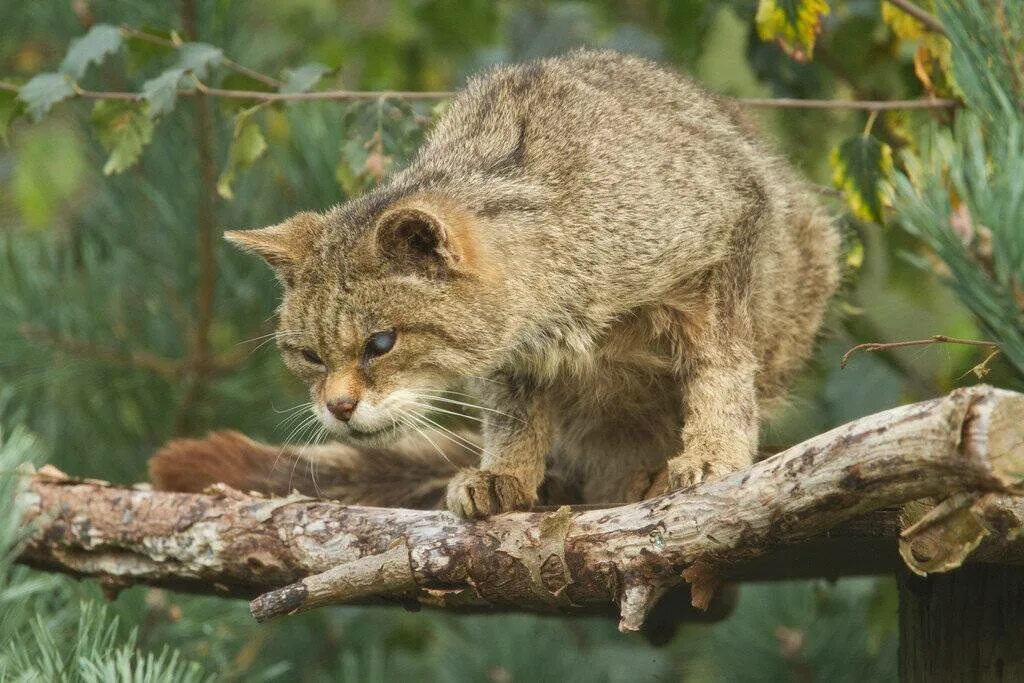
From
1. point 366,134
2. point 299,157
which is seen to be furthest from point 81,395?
point 366,134

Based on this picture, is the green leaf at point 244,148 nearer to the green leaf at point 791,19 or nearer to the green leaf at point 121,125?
the green leaf at point 121,125

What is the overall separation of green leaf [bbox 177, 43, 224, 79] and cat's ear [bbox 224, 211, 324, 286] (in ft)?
1.36

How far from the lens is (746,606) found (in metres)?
3.89

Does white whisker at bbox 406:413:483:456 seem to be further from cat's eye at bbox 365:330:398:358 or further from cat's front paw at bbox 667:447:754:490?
cat's front paw at bbox 667:447:754:490

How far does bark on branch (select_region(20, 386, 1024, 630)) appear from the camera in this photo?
1748mm

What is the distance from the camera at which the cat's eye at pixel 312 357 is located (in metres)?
2.93

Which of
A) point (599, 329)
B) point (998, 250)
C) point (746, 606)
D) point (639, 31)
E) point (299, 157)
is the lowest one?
point (998, 250)

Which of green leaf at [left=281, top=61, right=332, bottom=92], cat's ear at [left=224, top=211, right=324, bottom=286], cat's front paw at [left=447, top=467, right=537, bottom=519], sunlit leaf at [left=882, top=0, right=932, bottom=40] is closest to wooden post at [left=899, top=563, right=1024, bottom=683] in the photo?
cat's front paw at [left=447, top=467, right=537, bottom=519]

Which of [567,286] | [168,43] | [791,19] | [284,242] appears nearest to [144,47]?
[168,43]

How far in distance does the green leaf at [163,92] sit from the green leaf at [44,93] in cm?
20

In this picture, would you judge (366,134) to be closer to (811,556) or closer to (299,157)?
(299,157)

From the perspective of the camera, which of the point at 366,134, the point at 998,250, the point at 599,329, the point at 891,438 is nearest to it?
the point at 998,250

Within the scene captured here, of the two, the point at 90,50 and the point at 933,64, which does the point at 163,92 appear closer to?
the point at 90,50

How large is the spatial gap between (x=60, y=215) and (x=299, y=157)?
4.58ft
